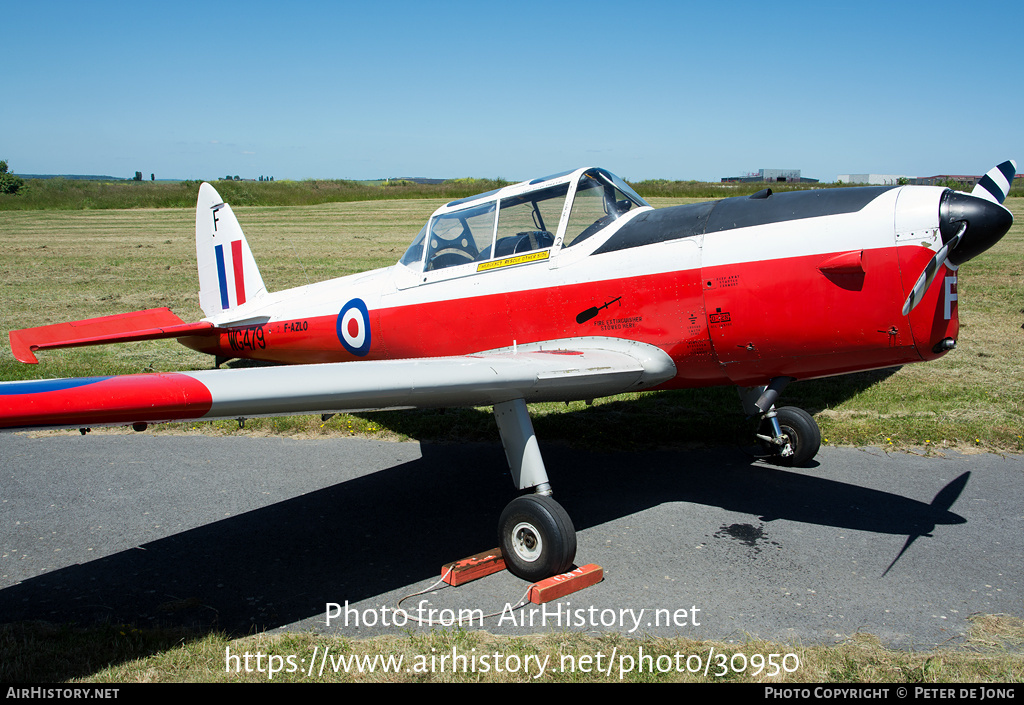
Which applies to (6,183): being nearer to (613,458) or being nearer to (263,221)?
(263,221)

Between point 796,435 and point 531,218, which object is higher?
point 531,218

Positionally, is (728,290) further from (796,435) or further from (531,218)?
(796,435)

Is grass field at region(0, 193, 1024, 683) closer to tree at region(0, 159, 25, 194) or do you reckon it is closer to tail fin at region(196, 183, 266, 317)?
tail fin at region(196, 183, 266, 317)

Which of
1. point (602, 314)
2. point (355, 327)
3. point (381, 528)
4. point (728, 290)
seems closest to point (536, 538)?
point (381, 528)

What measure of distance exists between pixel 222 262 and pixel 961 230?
7.01 m

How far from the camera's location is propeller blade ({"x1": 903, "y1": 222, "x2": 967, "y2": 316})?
157 inches

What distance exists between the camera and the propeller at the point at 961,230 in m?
3.98

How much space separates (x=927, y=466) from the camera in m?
5.88

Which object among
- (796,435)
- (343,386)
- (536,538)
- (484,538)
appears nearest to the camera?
(343,386)

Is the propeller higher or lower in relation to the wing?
higher

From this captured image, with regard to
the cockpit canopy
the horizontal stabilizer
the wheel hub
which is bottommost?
the wheel hub

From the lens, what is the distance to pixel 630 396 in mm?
7996

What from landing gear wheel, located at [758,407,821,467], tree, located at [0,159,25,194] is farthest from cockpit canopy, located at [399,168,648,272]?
tree, located at [0,159,25,194]

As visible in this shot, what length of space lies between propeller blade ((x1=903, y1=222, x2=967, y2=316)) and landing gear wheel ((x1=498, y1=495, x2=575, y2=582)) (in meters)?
2.32
